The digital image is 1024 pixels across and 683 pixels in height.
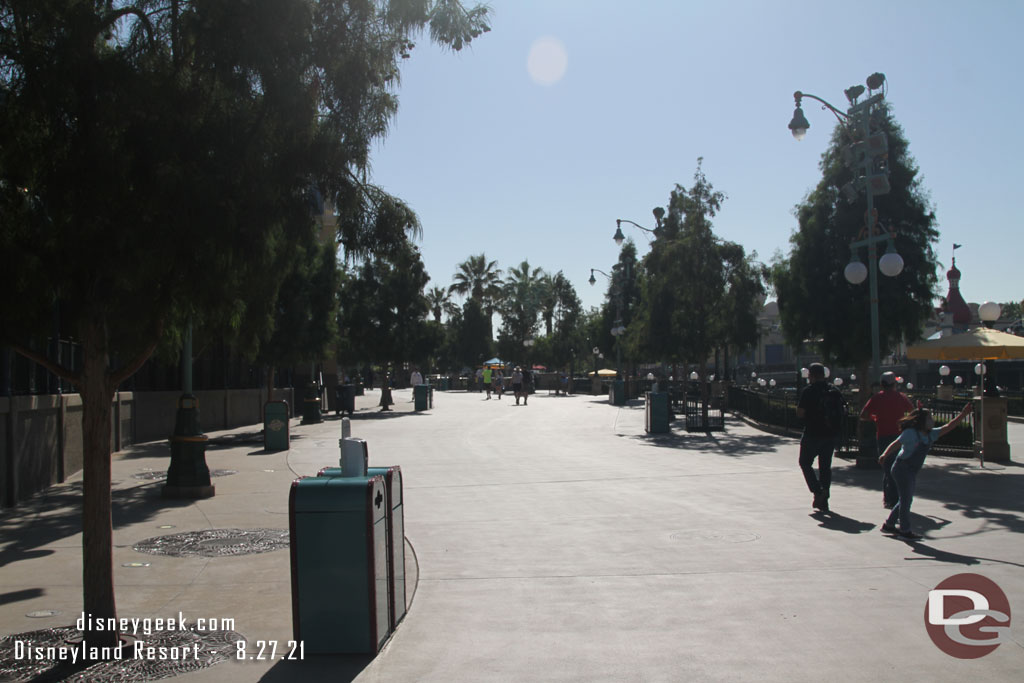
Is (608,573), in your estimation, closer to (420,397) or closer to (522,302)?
(420,397)

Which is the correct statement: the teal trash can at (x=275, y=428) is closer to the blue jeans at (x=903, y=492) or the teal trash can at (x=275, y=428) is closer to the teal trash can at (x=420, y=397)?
the blue jeans at (x=903, y=492)

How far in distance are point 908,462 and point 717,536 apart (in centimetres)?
207

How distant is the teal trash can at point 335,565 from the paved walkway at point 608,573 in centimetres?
16

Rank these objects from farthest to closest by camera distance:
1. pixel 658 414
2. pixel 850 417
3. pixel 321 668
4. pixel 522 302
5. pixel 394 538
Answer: pixel 522 302 < pixel 658 414 < pixel 850 417 < pixel 394 538 < pixel 321 668

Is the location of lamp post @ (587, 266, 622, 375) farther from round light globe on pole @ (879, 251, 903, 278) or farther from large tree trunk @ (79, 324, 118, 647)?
large tree trunk @ (79, 324, 118, 647)

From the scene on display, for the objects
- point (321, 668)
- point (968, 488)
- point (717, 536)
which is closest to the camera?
point (321, 668)

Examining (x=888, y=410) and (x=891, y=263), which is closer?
(x=888, y=410)

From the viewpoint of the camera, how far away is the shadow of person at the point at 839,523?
9.02 metres

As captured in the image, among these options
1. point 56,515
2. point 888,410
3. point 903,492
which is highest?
point 888,410

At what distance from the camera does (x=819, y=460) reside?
33.1 ft

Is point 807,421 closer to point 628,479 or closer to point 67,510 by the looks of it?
point 628,479

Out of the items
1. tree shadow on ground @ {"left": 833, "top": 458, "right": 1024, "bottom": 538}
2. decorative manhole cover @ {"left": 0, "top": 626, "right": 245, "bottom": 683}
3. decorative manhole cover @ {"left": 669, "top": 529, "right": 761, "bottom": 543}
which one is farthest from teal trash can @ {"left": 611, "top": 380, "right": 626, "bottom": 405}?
decorative manhole cover @ {"left": 0, "top": 626, "right": 245, "bottom": 683}

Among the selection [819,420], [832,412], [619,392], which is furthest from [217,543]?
[619,392]

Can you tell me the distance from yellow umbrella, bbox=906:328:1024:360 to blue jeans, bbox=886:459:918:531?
7.77 meters
